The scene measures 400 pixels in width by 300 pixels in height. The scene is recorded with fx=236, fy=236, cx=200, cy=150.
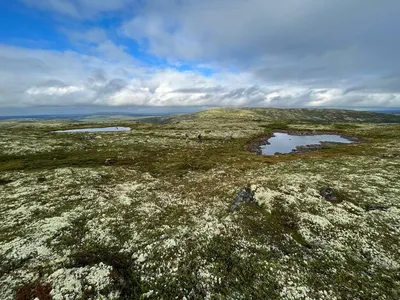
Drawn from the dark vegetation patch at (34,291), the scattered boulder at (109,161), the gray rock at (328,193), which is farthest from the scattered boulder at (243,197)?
the scattered boulder at (109,161)

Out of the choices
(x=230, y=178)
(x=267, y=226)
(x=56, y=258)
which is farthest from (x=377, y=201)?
(x=56, y=258)

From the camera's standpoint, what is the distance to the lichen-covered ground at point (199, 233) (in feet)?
62.6

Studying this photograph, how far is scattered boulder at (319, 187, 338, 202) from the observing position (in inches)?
1327

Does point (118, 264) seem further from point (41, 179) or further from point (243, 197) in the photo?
point (41, 179)

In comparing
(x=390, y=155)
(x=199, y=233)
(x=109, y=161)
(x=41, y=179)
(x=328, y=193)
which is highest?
(x=328, y=193)

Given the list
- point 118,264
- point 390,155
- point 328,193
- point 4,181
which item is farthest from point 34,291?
point 390,155

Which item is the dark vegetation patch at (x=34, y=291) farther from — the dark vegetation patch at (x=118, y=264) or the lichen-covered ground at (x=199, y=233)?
the dark vegetation patch at (x=118, y=264)

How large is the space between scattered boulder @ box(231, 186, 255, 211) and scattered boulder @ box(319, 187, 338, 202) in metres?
10.2

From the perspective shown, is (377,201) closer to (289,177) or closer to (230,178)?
(289,177)

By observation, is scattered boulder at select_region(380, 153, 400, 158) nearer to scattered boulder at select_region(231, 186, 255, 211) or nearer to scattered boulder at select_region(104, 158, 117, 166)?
scattered boulder at select_region(231, 186, 255, 211)

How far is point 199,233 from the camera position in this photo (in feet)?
85.9

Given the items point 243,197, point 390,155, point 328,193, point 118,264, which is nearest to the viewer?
point 118,264

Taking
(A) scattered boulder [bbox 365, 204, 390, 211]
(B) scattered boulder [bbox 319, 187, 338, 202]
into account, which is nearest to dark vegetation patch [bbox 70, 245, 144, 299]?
(B) scattered boulder [bbox 319, 187, 338, 202]

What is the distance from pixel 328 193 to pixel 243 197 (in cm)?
1267
